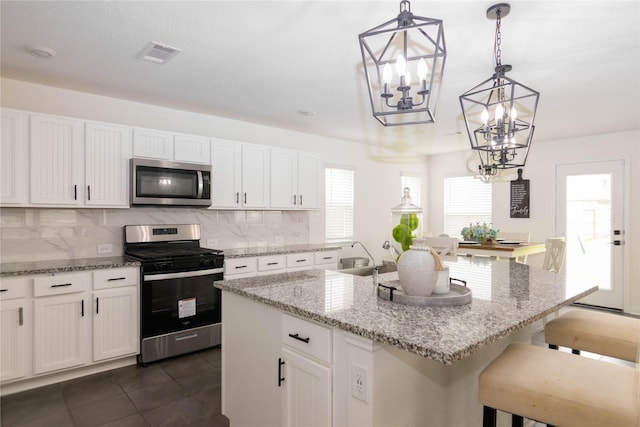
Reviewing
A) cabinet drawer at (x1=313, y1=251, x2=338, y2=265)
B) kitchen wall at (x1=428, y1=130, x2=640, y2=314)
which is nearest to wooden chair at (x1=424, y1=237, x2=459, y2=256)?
cabinet drawer at (x1=313, y1=251, x2=338, y2=265)

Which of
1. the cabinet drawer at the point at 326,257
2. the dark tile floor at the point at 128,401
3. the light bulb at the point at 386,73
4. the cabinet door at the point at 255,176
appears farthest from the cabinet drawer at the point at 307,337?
the cabinet drawer at the point at 326,257

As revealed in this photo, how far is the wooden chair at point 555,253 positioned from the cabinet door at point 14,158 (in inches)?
202

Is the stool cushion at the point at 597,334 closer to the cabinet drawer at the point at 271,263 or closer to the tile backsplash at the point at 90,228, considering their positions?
the cabinet drawer at the point at 271,263

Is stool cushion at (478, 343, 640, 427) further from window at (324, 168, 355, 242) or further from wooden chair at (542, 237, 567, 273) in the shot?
window at (324, 168, 355, 242)

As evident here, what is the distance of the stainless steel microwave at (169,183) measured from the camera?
356 centimetres

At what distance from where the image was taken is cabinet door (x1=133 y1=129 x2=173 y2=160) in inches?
143

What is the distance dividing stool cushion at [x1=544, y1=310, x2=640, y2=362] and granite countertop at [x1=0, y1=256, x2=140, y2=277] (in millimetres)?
3154

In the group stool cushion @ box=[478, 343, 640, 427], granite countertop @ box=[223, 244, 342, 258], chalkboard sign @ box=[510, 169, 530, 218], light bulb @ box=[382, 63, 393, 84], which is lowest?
stool cushion @ box=[478, 343, 640, 427]

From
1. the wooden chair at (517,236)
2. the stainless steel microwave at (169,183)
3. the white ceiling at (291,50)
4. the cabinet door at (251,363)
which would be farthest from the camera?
the wooden chair at (517,236)

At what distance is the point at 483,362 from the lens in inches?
80.8

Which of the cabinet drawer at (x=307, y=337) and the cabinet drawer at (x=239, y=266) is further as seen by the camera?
the cabinet drawer at (x=239, y=266)

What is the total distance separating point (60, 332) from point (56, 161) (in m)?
1.40

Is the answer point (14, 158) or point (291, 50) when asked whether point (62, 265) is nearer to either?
point (14, 158)

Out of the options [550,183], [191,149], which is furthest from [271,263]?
[550,183]
